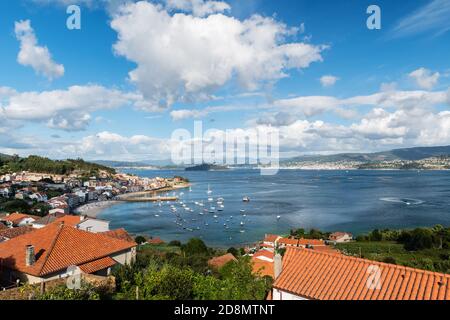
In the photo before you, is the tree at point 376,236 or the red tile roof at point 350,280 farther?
the tree at point 376,236

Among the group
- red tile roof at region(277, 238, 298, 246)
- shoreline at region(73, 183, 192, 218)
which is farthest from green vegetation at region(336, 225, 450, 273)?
shoreline at region(73, 183, 192, 218)

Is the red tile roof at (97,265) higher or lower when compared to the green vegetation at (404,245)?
higher

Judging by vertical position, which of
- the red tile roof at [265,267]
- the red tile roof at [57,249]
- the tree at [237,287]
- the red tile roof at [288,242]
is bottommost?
the red tile roof at [288,242]

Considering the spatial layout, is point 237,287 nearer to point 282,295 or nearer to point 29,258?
point 282,295

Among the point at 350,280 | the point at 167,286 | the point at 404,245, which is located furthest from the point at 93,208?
the point at 350,280

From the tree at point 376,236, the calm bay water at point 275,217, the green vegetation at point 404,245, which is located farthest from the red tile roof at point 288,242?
the tree at point 376,236

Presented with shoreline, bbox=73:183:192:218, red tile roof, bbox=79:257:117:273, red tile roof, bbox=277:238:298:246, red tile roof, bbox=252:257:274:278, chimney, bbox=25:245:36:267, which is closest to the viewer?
chimney, bbox=25:245:36:267

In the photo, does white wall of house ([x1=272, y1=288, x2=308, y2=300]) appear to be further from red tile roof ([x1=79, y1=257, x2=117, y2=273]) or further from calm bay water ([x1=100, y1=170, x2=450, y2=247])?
calm bay water ([x1=100, y1=170, x2=450, y2=247])

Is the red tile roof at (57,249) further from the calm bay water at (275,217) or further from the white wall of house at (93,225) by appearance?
the calm bay water at (275,217)
